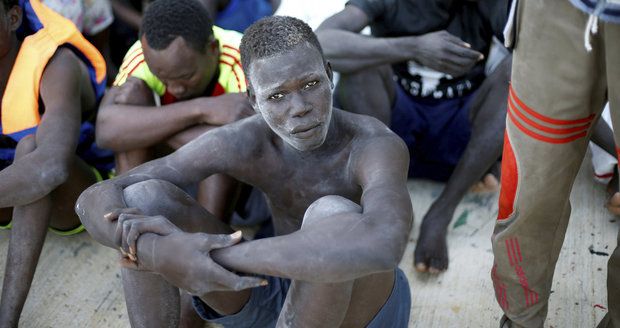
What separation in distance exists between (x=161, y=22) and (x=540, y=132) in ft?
4.16

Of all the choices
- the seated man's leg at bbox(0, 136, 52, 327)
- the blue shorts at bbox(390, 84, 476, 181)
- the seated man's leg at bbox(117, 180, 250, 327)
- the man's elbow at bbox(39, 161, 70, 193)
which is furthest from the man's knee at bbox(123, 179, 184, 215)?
the blue shorts at bbox(390, 84, 476, 181)

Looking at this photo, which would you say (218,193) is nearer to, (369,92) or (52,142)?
(52,142)

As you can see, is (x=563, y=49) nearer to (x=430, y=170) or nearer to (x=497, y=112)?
(x=497, y=112)

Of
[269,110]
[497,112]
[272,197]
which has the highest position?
[269,110]

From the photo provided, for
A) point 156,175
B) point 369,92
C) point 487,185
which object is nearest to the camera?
point 156,175

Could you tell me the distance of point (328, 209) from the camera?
69.3 inches

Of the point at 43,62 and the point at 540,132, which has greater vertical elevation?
the point at 540,132

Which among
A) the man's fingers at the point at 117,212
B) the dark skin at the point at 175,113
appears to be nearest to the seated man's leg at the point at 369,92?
the dark skin at the point at 175,113

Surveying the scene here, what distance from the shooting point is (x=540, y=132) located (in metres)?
1.88

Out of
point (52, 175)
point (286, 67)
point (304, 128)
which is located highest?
point (286, 67)

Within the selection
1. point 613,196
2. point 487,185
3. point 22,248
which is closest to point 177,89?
point 22,248

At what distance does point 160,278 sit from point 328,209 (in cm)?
47

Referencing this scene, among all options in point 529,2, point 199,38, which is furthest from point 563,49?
point 199,38

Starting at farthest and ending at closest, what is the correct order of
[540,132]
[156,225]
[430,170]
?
[430,170]
[540,132]
[156,225]
